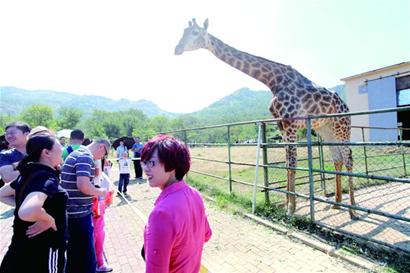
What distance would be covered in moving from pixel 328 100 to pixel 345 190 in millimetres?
2417

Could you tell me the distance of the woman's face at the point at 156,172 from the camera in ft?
4.61

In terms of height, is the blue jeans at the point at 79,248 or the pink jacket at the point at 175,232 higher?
the pink jacket at the point at 175,232

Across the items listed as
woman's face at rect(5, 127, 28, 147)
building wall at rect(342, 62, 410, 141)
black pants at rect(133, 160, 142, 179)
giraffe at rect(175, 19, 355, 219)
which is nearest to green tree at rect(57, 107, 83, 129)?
building wall at rect(342, 62, 410, 141)

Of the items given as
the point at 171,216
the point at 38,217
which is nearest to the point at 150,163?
the point at 171,216

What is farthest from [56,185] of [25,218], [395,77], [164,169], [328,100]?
[395,77]

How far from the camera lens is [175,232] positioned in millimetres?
1293

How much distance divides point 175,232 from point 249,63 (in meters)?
4.98

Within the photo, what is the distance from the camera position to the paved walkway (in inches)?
131

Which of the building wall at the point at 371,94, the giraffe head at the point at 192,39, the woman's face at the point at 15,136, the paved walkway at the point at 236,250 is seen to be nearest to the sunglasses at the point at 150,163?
the paved walkway at the point at 236,250

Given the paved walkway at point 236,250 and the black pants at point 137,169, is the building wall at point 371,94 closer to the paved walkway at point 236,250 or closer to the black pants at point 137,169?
the black pants at point 137,169

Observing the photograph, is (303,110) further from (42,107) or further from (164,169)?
(42,107)

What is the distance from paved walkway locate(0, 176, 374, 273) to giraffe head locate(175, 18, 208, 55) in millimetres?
3329

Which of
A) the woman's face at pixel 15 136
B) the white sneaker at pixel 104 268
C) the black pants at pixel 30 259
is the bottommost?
the white sneaker at pixel 104 268

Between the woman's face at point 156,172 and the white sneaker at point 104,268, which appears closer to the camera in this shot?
the woman's face at point 156,172
